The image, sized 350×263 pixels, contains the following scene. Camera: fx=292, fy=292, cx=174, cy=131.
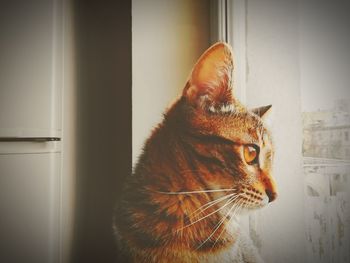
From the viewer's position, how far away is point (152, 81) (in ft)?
3.04

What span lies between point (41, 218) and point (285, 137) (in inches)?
31.1

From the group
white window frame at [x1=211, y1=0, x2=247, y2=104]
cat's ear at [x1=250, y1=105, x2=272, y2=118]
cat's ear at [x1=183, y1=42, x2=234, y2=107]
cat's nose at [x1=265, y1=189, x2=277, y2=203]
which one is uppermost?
white window frame at [x1=211, y1=0, x2=247, y2=104]

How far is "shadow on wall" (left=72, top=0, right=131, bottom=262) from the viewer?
921mm

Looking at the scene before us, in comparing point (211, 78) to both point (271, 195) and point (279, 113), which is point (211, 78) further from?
point (271, 195)

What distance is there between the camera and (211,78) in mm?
938

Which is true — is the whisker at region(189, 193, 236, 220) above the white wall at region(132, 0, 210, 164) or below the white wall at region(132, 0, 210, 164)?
below

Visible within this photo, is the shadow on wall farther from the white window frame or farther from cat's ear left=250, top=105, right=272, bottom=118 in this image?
cat's ear left=250, top=105, right=272, bottom=118

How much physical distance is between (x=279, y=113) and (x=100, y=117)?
1.95 ft

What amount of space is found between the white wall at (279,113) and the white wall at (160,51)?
7.2 inches

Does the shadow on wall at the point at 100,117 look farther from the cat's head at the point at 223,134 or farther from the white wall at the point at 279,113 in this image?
the white wall at the point at 279,113

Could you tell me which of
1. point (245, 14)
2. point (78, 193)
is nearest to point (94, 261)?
point (78, 193)

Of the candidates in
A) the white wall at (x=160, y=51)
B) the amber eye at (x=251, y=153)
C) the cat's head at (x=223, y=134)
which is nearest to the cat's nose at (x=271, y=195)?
the cat's head at (x=223, y=134)

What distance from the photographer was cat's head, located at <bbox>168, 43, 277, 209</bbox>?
0.92m

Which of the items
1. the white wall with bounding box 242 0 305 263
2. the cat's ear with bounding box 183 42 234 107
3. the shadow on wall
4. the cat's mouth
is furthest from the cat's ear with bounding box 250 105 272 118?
the shadow on wall
